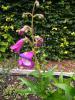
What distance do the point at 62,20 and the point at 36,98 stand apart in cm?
289

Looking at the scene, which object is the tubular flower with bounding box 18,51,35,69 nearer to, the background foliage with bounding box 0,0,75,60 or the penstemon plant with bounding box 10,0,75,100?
the penstemon plant with bounding box 10,0,75,100

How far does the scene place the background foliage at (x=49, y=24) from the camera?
7.78 m

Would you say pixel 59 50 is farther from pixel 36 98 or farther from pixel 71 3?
pixel 36 98

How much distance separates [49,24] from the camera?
310 inches

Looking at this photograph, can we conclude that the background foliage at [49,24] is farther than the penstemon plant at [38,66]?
Yes

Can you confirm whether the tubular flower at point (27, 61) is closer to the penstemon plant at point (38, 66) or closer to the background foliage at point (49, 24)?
the penstemon plant at point (38, 66)

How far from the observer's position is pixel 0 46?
7.82 metres

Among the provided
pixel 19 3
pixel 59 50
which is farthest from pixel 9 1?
pixel 59 50

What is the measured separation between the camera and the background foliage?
7781mm

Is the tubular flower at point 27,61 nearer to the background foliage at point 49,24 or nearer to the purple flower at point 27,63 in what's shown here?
the purple flower at point 27,63

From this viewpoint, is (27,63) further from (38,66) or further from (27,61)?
(38,66)

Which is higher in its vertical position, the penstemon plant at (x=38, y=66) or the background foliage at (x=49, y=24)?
the penstemon plant at (x=38, y=66)

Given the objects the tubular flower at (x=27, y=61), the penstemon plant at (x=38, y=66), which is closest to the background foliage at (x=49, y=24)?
the penstemon plant at (x=38, y=66)

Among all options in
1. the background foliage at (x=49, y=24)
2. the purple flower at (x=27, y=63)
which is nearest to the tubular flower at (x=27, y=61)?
the purple flower at (x=27, y=63)
